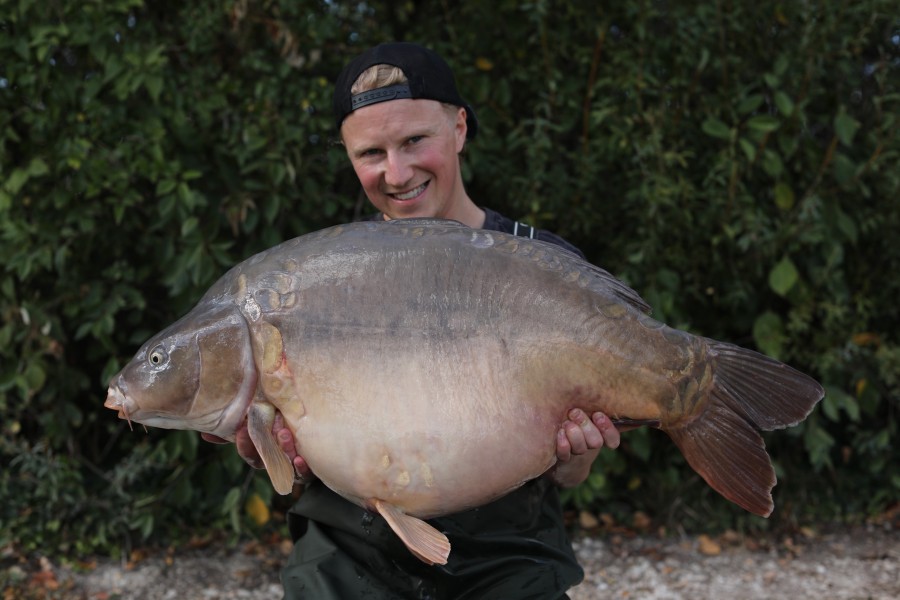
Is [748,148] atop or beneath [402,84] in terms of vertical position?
beneath

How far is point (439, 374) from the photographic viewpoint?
1.59 metres

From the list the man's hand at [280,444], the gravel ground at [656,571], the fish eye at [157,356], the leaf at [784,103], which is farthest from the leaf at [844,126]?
the fish eye at [157,356]

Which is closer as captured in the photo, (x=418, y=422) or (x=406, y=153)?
(x=418, y=422)

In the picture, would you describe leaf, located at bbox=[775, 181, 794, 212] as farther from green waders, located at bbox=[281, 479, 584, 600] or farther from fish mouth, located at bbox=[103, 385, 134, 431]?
fish mouth, located at bbox=[103, 385, 134, 431]

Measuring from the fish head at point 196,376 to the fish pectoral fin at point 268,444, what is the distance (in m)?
0.03

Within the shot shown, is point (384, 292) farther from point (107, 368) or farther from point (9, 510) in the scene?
point (9, 510)

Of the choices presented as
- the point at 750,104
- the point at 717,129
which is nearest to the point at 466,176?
the point at 717,129

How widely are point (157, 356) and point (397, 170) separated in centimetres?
64

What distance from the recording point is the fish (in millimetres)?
1588

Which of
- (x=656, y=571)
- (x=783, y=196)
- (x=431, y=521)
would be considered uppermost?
(x=783, y=196)

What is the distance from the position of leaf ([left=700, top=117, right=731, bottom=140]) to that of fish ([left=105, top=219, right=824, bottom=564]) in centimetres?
155

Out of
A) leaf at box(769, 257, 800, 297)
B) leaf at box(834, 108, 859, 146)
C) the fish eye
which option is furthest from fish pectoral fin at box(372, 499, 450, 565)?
leaf at box(834, 108, 859, 146)

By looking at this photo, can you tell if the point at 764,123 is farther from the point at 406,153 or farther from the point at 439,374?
the point at 439,374

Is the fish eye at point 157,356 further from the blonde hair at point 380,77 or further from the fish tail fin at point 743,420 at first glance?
the fish tail fin at point 743,420
